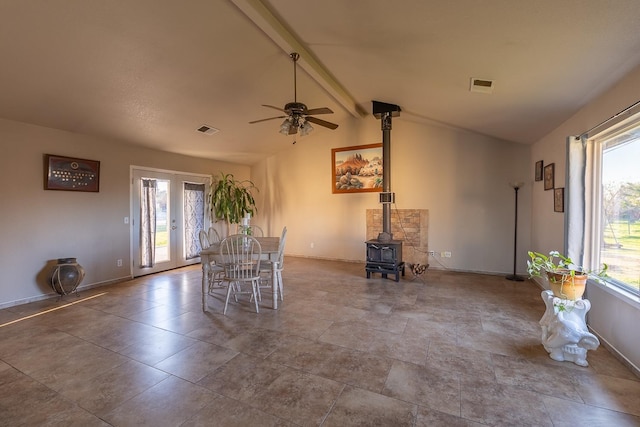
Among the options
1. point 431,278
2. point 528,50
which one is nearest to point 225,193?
point 431,278

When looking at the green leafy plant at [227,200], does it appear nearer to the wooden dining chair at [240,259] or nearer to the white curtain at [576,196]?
the wooden dining chair at [240,259]

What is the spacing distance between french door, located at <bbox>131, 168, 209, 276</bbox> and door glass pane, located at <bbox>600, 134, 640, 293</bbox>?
6.63 metres

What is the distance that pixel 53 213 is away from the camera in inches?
163

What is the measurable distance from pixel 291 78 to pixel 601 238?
4168 mm

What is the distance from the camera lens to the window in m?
2.42

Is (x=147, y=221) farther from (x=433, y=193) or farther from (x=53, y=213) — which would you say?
(x=433, y=193)

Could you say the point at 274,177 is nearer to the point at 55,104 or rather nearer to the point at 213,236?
the point at 213,236

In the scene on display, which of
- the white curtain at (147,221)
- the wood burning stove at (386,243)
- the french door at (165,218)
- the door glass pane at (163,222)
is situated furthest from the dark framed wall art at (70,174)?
the wood burning stove at (386,243)

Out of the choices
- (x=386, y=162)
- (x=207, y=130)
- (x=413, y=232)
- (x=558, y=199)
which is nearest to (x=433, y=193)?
(x=413, y=232)

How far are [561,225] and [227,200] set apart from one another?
603cm

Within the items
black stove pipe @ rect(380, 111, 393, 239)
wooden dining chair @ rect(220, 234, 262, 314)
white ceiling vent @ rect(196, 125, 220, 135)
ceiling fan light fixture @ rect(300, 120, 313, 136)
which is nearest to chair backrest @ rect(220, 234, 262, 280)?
wooden dining chair @ rect(220, 234, 262, 314)

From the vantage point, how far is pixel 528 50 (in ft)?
7.83

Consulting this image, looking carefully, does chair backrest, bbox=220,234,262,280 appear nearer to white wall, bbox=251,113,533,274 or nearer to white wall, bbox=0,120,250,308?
white wall, bbox=0,120,250,308

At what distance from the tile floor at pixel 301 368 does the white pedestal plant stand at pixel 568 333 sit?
0.10 metres
